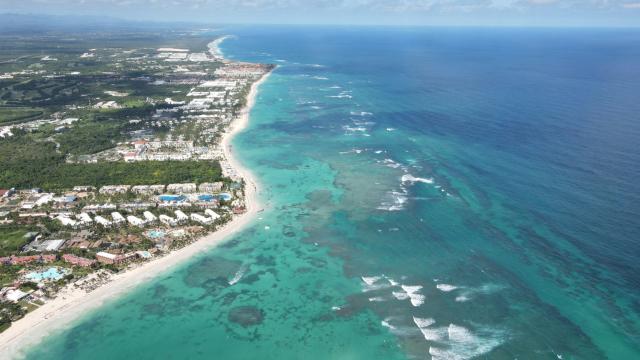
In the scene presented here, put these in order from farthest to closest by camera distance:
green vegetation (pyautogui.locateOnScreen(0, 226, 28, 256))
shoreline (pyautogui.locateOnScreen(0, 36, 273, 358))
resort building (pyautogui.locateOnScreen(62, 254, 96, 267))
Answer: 1. green vegetation (pyautogui.locateOnScreen(0, 226, 28, 256))
2. resort building (pyautogui.locateOnScreen(62, 254, 96, 267))
3. shoreline (pyautogui.locateOnScreen(0, 36, 273, 358))

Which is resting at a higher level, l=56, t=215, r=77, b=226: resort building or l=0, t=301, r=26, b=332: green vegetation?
l=56, t=215, r=77, b=226: resort building

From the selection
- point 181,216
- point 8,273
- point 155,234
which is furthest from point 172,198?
point 8,273

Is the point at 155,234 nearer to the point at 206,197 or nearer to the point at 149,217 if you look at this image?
the point at 149,217

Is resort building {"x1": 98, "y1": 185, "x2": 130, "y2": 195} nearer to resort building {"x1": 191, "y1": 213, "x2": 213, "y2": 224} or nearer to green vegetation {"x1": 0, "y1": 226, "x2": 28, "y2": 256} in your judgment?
green vegetation {"x1": 0, "y1": 226, "x2": 28, "y2": 256}

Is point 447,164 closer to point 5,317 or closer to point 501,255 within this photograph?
point 501,255

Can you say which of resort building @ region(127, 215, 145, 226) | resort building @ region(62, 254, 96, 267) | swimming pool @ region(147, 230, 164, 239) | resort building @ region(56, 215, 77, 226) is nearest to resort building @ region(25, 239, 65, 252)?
resort building @ region(62, 254, 96, 267)

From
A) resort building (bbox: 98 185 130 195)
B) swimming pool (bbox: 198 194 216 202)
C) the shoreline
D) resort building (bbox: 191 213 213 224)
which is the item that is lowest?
the shoreline

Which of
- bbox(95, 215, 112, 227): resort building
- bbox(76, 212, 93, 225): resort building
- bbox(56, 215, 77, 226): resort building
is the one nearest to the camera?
bbox(95, 215, 112, 227): resort building

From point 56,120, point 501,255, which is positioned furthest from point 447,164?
point 56,120

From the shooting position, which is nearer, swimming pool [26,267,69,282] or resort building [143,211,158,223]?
swimming pool [26,267,69,282]
